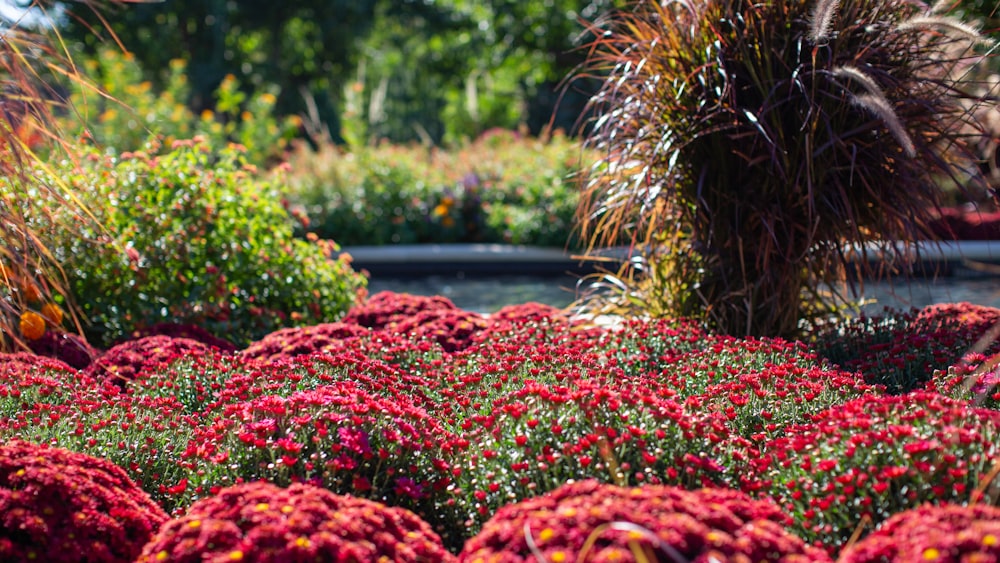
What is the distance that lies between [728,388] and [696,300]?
1.60m

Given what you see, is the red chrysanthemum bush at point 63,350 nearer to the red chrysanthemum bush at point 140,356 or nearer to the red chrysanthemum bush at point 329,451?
the red chrysanthemum bush at point 140,356

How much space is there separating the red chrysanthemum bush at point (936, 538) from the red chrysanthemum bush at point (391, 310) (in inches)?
125

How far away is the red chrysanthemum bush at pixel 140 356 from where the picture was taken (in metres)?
3.79

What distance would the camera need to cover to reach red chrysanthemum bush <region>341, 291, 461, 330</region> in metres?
4.86

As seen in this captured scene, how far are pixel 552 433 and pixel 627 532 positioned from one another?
0.79m

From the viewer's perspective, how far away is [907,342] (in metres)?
3.67

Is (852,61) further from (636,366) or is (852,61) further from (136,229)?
(136,229)

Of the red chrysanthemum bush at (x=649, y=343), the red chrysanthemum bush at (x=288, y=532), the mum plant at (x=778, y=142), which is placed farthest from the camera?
the mum plant at (x=778, y=142)

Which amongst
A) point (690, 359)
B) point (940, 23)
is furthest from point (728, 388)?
point (940, 23)

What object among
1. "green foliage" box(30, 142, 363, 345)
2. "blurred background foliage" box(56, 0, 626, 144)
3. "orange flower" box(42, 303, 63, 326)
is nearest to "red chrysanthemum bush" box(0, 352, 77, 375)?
"orange flower" box(42, 303, 63, 326)

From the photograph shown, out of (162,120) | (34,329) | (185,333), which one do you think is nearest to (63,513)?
(185,333)

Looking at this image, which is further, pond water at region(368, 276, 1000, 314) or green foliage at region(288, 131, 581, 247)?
green foliage at region(288, 131, 581, 247)

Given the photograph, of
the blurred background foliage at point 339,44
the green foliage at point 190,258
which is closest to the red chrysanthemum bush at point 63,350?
the green foliage at point 190,258

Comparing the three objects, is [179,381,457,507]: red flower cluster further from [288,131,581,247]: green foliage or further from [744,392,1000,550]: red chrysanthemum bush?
[288,131,581,247]: green foliage
